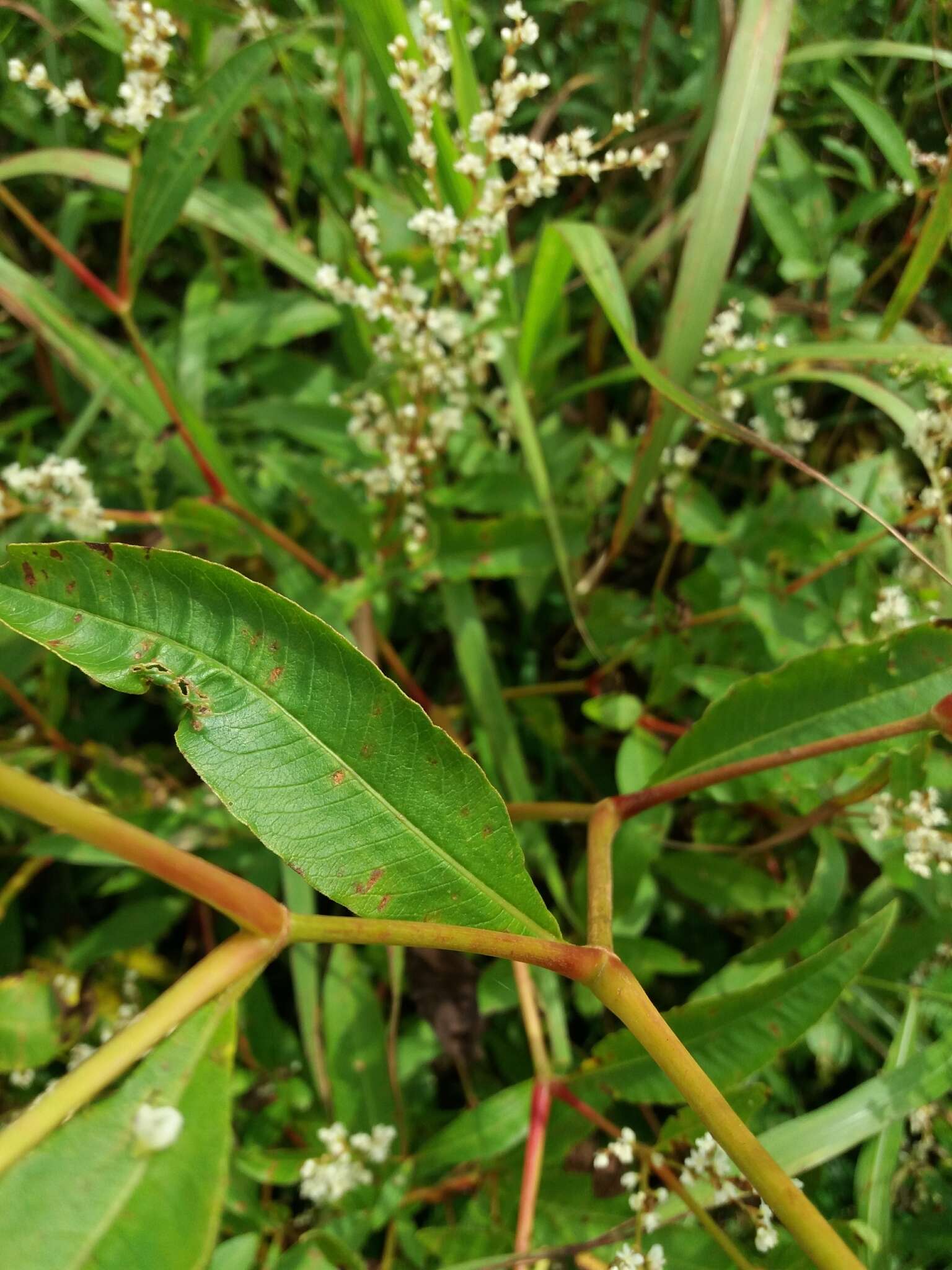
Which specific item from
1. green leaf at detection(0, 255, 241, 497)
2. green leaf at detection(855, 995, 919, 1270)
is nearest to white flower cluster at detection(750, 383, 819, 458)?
green leaf at detection(0, 255, 241, 497)

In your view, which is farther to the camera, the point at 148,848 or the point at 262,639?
the point at 262,639

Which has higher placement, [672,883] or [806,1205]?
[806,1205]

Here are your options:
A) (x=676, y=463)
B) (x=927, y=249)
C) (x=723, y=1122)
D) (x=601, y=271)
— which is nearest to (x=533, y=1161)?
(x=723, y=1122)

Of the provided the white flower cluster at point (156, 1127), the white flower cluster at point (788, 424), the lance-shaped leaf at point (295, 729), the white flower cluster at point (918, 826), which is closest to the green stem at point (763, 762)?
the white flower cluster at point (918, 826)

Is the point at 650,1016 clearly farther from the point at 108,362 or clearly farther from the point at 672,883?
the point at 108,362

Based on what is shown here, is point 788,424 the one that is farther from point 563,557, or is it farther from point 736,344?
point 563,557

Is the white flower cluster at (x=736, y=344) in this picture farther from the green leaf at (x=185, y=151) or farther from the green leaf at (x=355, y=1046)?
the green leaf at (x=355, y=1046)

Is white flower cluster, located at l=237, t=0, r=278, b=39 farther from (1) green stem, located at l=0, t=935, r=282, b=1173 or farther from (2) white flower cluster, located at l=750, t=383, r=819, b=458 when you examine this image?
(1) green stem, located at l=0, t=935, r=282, b=1173

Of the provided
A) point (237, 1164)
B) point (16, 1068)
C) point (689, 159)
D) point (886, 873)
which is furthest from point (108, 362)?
point (886, 873)
